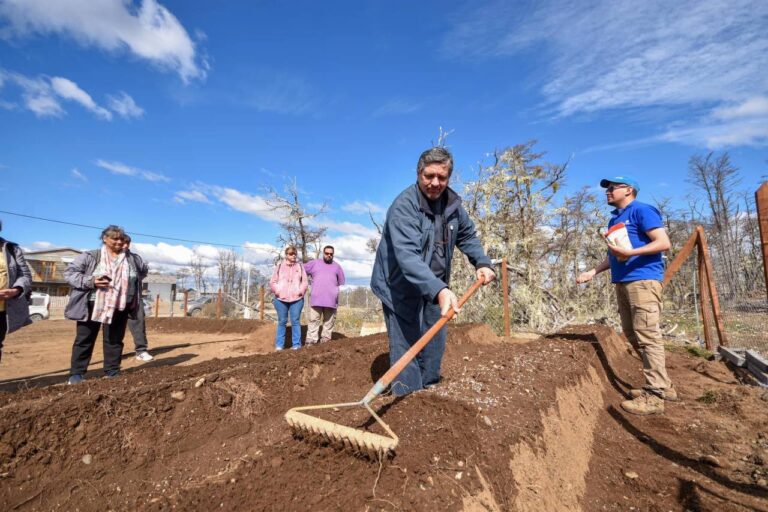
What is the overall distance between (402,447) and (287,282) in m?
4.76

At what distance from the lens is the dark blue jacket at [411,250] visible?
2365 mm

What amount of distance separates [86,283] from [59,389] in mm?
1128

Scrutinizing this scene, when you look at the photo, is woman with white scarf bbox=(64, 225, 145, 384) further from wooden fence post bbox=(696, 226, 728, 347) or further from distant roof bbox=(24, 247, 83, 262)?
distant roof bbox=(24, 247, 83, 262)

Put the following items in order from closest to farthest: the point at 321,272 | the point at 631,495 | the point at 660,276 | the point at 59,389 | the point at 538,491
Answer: the point at 538,491 < the point at 631,495 < the point at 59,389 < the point at 660,276 < the point at 321,272

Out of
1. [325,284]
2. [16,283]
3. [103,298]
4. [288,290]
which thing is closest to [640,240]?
[325,284]

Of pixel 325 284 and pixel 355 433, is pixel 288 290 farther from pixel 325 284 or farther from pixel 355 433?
pixel 355 433

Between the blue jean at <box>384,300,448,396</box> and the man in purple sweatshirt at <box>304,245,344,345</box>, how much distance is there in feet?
12.3

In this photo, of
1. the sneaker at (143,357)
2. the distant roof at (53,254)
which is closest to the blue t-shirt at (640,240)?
the sneaker at (143,357)

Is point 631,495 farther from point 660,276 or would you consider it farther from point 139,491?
point 139,491

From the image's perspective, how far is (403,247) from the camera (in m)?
2.45

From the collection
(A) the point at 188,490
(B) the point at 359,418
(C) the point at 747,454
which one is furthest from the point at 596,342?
(A) the point at 188,490

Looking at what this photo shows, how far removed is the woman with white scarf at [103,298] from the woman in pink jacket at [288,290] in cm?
214

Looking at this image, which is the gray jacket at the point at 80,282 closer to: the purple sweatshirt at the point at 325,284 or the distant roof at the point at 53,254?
the purple sweatshirt at the point at 325,284

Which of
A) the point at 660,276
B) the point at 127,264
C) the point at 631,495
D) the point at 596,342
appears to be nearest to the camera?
the point at 631,495
